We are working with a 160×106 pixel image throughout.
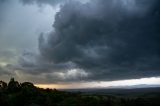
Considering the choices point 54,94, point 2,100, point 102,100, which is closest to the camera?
point 2,100

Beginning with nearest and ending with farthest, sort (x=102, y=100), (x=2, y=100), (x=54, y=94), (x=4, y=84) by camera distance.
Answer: (x=2, y=100) < (x=102, y=100) < (x=54, y=94) < (x=4, y=84)

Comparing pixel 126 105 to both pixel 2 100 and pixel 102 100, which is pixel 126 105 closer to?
pixel 102 100

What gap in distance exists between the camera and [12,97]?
25547 millimetres

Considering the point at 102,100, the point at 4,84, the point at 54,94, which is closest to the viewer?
the point at 102,100

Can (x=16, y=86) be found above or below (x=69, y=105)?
above

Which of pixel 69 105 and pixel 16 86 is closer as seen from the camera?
pixel 69 105

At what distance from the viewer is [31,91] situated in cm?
2648

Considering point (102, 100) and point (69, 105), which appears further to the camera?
point (102, 100)

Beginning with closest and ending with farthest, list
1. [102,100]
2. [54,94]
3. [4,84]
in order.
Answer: [102,100] → [54,94] → [4,84]

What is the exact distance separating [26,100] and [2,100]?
7.75 ft

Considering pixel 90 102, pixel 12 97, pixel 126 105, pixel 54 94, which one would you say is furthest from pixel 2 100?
pixel 126 105

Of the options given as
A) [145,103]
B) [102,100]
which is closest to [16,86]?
[102,100]

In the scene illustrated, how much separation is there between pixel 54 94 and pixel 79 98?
309 cm

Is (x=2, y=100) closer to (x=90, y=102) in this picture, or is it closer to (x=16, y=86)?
(x=16, y=86)
